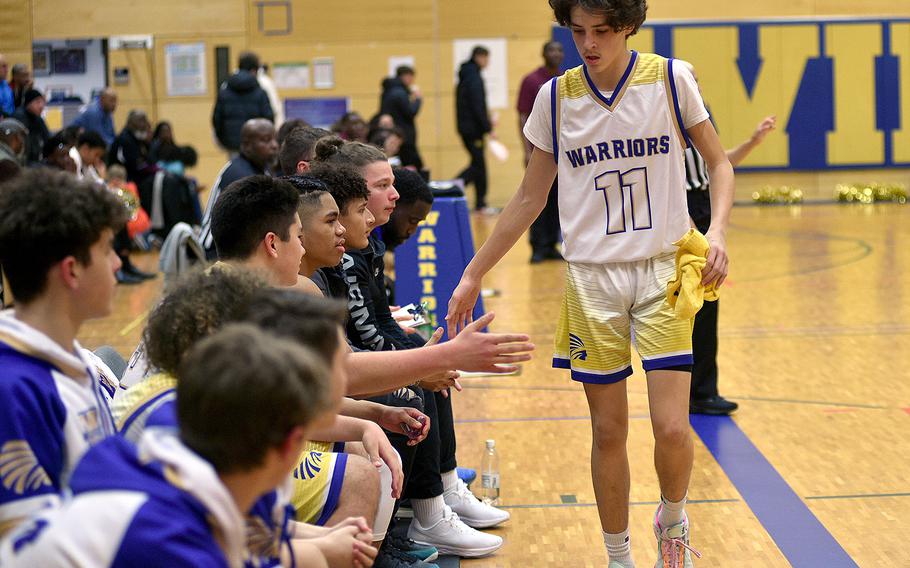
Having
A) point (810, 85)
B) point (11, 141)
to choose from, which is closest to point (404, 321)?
point (11, 141)

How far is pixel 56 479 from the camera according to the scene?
1862mm

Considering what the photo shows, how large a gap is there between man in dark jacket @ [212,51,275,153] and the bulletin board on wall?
6958 mm

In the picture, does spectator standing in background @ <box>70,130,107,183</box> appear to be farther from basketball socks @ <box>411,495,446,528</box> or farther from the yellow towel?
the yellow towel

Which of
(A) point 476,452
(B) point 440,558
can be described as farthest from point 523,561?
(A) point 476,452

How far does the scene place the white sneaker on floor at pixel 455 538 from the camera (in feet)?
12.1

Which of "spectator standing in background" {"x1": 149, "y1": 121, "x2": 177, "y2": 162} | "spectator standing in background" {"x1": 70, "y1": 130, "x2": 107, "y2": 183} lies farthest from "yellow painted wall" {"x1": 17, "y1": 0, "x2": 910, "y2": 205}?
"spectator standing in background" {"x1": 70, "y1": 130, "x2": 107, "y2": 183}

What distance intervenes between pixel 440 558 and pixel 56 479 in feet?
6.64

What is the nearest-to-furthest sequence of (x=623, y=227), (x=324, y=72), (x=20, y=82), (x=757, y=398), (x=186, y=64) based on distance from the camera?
(x=623, y=227)
(x=757, y=398)
(x=20, y=82)
(x=186, y=64)
(x=324, y=72)

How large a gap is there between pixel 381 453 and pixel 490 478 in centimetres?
144

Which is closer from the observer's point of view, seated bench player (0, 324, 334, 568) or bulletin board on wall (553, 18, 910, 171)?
seated bench player (0, 324, 334, 568)

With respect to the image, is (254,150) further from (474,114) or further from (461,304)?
(474,114)

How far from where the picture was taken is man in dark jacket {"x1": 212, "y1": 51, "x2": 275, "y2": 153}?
1141 centimetres

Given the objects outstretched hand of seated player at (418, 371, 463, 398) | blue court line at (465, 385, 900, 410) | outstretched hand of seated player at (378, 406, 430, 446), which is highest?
outstretched hand of seated player at (418, 371, 463, 398)

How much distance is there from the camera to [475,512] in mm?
3916
